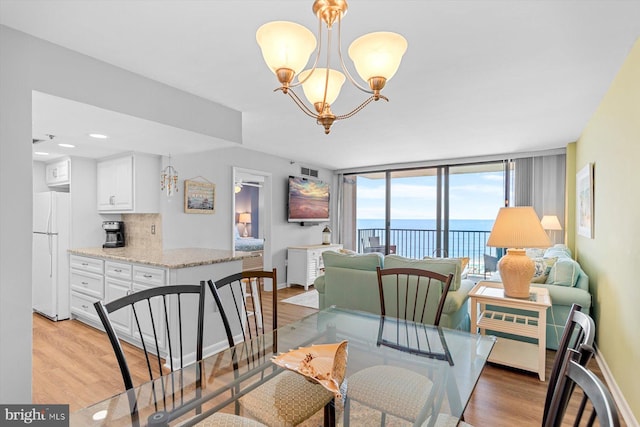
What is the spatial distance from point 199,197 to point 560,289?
4276 millimetres

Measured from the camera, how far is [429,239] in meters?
7.30

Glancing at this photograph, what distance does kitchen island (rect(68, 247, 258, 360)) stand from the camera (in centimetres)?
295

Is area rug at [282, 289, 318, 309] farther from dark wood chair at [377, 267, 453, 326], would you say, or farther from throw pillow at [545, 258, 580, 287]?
throw pillow at [545, 258, 580, 287]

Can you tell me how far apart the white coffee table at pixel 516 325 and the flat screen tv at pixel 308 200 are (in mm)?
3806

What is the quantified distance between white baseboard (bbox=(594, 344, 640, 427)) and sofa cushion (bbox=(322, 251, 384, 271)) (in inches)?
77.5

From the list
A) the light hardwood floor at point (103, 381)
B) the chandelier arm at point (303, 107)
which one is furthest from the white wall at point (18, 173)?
the chandelier arm at point (303, 107)

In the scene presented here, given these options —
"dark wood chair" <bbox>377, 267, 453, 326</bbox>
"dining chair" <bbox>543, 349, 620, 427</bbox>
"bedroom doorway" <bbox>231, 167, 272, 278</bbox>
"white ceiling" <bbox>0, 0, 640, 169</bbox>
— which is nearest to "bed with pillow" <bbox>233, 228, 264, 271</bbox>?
"bedroom doorway" <bbox>231, 167, 272, 278</bbox>

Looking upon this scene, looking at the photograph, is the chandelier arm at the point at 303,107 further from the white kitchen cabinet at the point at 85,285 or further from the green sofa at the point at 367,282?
the white kitchen cabinet at the point at 85,285

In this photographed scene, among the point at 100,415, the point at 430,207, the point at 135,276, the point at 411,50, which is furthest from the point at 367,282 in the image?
the point at 430,207

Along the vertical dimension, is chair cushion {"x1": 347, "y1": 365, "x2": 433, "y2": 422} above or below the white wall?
below

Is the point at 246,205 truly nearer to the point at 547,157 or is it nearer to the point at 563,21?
the point at 547,157

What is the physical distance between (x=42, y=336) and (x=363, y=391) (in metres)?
3.71

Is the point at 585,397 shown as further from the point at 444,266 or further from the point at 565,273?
the point at 565,273

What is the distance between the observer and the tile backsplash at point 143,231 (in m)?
4.11
